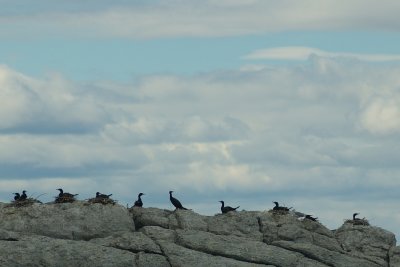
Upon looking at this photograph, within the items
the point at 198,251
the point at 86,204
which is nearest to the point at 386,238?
the point at 198,251

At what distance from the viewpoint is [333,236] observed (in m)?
64.3

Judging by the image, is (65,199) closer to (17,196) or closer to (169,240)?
(17,196)

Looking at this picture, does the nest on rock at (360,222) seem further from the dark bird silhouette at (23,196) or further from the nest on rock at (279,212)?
the dark bird silhouette at (23,196)

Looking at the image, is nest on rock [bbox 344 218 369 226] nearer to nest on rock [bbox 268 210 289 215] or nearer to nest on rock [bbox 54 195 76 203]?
nest on rock [bbox 268 210 289 215]

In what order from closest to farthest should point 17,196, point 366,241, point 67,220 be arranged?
point 67,220 < point 17,196 < point 366,241

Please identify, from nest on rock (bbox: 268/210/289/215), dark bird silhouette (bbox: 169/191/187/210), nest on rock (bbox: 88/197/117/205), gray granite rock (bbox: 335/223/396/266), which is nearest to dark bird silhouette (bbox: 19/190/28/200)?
nest on rock (bbox: 88/197/117/205)

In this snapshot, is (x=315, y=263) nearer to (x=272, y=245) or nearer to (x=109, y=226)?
(x=272, y=245)

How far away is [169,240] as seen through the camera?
58562 millimetres

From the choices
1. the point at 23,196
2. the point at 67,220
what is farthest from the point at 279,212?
the point at 23,196

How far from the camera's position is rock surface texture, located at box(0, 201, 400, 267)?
5628 cm

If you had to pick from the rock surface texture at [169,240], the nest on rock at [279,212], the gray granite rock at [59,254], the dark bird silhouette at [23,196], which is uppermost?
the nest on rock at [279,212]

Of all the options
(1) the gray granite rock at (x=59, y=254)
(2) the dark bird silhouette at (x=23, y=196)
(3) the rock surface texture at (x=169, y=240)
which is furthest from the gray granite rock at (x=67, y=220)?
(1) the gray granite rock at (x=59, y=254)

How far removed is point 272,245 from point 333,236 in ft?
17.3

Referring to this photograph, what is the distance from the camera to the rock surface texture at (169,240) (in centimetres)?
5628
